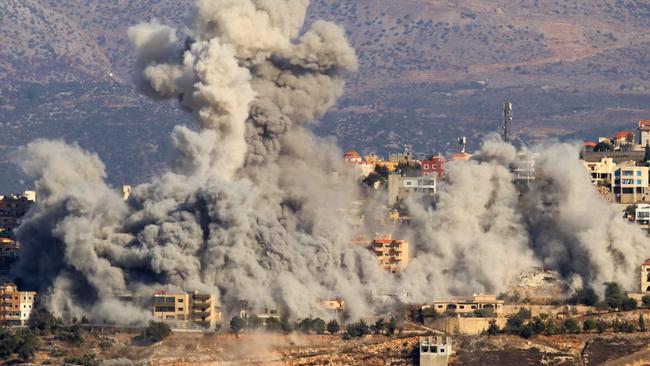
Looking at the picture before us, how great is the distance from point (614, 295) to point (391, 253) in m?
8.48

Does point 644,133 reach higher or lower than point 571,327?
higher

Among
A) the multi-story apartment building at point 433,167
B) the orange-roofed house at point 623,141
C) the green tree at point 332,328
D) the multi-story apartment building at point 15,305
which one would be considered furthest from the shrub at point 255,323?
the orange-roofed house at point 623,141

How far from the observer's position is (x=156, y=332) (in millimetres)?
79750

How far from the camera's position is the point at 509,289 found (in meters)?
84.1

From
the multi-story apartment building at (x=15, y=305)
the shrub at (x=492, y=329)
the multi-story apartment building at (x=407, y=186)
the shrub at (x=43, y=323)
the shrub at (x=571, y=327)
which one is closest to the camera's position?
the shrub at (x=492, y=329)

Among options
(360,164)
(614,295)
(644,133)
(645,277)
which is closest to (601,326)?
(614,295)

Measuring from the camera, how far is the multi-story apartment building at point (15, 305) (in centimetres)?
8444

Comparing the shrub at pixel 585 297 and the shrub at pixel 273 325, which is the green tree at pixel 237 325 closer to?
the shrub at pixel 273 325

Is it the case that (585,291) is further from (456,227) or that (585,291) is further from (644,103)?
(644,103)

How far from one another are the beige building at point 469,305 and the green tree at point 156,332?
28.3ft

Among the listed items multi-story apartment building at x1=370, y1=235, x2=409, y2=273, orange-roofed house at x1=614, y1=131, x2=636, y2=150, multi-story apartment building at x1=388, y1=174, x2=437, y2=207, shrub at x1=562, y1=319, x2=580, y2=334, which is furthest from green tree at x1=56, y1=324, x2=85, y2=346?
orange-roofed house at x1=614, y1=131, x2=636, y2=150

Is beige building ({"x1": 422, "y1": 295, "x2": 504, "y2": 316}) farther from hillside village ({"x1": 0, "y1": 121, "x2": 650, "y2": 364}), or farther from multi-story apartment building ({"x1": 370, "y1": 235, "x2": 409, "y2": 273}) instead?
multi-story apartment building ({"x1": 370, "y1": 235, "x2": 409, "y2": 273})

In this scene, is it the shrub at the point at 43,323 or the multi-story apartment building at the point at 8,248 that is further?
the multi-story apartment building at the point at 8,248

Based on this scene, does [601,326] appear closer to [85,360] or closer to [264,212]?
[264,212]
